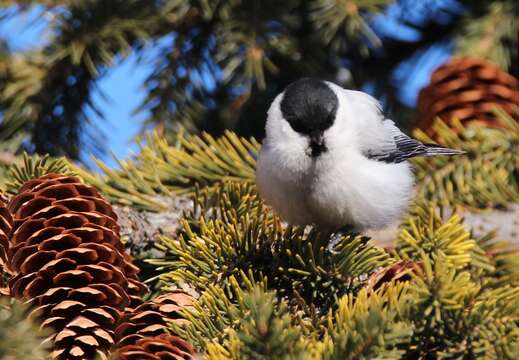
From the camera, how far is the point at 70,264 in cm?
146

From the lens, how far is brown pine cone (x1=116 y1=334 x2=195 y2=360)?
1.29m

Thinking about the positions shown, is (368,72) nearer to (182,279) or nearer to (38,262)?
(182,279)

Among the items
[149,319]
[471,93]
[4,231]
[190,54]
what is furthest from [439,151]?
[4,231]

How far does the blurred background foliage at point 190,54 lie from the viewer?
8.16ft

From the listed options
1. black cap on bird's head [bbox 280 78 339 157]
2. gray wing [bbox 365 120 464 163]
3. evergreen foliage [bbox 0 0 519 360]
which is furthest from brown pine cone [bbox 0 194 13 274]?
gray wing [bbox 365 120 464 163]

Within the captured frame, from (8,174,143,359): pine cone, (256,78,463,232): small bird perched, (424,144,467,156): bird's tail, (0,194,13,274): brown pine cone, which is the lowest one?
(424,144,467,156): bird's tail

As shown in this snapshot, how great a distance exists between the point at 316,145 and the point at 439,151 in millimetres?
485

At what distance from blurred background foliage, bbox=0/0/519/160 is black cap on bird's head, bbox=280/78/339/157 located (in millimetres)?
487

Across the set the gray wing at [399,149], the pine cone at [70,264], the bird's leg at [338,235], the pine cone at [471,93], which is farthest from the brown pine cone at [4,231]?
the pine cone at [471,93]

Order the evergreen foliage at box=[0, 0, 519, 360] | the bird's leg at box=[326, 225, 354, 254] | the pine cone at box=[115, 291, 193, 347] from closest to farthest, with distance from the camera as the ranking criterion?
1. the evergreen foliage at box=[0, 0, 519, 360]
2. the pine cone at box=[115, 291, 193, 347]
3. the bird's leg at box=[326, 225, 354, 254]

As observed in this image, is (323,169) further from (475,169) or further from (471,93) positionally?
(471,93)

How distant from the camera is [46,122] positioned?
2.59 metres

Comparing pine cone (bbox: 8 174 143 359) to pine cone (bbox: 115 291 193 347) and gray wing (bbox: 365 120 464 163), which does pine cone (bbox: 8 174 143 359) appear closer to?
pine cone (bbox: 115 291 193 347)

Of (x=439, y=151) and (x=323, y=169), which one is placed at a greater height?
(x=323, y=169)
